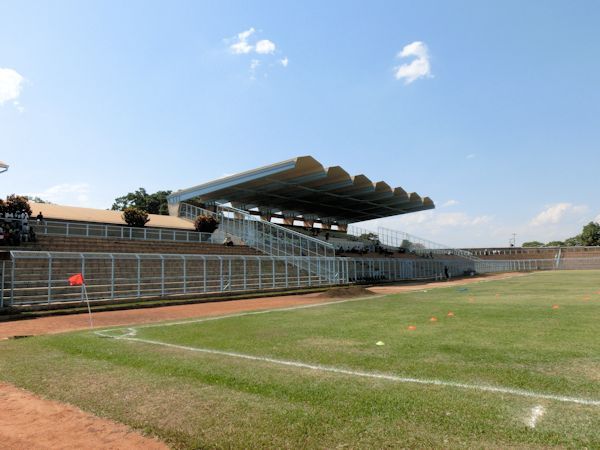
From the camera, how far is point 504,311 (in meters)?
14.5

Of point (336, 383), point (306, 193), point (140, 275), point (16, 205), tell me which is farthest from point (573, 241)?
point (336, 383)

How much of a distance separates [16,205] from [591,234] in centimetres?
12647

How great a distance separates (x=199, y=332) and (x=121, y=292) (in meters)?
12.4

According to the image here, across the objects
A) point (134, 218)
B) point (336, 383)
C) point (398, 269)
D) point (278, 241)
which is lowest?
point (336, 383)

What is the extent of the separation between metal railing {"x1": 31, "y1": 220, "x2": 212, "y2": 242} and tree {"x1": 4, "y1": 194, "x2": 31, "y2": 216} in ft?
4.00

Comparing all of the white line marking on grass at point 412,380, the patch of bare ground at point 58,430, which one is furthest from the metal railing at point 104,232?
the patch of bare ground at point 58,430

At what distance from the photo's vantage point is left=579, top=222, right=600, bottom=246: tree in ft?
364

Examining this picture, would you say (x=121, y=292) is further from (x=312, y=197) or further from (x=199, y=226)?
(x=312, y=197)

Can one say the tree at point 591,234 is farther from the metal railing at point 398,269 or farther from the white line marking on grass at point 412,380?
the white line marking on grass at point 412,380

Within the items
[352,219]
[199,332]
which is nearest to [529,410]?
[199,332]

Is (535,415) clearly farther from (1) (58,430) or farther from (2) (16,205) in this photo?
(2) (16,205)

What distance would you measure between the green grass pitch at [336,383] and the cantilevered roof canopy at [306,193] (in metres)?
28.0

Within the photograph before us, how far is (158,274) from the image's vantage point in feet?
83.0

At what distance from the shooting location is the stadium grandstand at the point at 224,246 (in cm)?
2145
